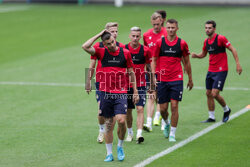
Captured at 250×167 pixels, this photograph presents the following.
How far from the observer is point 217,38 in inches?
532

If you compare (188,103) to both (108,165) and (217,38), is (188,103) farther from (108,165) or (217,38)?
(108,165)

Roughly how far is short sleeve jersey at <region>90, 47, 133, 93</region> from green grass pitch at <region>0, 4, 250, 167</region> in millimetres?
1381

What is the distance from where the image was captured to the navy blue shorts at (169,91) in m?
11.9

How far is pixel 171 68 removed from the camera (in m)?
12.0

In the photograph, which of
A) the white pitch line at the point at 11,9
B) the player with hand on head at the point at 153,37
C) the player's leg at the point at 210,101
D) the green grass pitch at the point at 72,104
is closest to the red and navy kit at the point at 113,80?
the green grass pitch at the point at 72,104

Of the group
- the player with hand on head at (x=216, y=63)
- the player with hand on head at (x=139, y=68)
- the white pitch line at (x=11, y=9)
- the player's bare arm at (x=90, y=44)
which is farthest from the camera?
the white pitch line at (x=11, y=9)

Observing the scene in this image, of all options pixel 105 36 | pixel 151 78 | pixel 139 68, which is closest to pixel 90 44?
pixel 105 36

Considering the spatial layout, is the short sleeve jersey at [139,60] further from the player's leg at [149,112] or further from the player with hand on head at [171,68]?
the player's leg at [149,112]

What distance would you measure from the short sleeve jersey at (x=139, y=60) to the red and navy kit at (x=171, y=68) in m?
0.22

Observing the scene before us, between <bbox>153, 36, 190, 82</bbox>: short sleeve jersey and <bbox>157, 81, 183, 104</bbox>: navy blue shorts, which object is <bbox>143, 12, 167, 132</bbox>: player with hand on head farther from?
<bbox>153, 36, 190, 82</bbox>: short sleeve jersey

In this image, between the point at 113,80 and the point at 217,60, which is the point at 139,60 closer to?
the point at 113,80

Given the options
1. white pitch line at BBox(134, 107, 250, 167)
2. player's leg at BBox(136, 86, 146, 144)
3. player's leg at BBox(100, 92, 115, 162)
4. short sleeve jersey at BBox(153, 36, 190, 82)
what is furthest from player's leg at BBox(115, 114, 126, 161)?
short sleeve jersey at BBox(153, 36, 190, 82)

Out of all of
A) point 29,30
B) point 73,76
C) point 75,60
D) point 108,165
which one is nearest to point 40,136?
point 108,165

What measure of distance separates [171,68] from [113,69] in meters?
2.10
